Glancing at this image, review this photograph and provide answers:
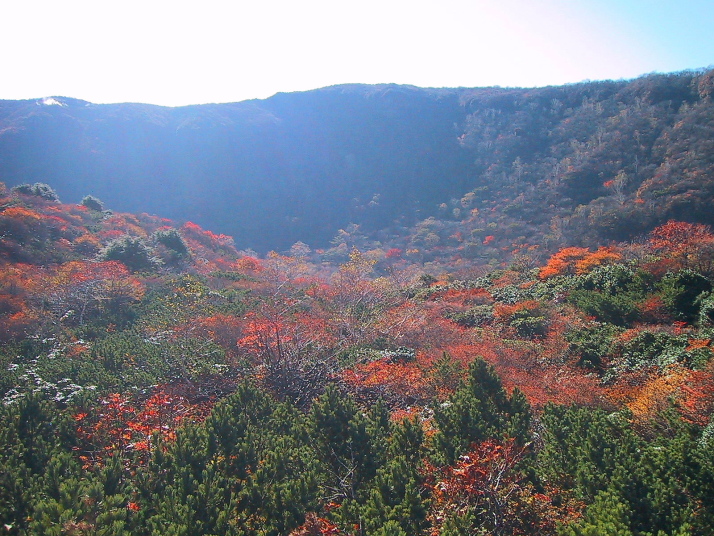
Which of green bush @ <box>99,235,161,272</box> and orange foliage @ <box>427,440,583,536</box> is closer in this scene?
orange foliage @ <box>427,440,583,536</box>

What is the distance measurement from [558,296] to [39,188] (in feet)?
130

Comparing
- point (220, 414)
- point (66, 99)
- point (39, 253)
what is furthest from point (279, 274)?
point (66, 99)

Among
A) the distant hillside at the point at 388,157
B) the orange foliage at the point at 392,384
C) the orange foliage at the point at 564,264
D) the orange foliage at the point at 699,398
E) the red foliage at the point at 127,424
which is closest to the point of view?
the orange foliage at the point at 699,398

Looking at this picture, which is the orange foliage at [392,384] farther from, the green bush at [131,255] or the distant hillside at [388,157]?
the distant hillside at [388,157]

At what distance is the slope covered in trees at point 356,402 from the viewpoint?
Answer: 5305 millimetres

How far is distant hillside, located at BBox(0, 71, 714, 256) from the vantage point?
46781mm

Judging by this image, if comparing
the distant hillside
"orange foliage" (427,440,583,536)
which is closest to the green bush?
"orange foliage" (427,440,583,536)

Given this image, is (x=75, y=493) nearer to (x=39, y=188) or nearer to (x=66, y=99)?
(x=39, y=188)

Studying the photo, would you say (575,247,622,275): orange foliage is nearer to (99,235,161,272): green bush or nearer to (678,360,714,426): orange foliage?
(678,360,714,426): orange foliage

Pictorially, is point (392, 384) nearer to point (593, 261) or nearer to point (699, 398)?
point (699, 398)

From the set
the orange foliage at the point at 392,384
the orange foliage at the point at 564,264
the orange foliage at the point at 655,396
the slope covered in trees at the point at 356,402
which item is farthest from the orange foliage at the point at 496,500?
the orange foliage at the point at 564,264

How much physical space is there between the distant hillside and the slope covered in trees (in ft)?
78.1

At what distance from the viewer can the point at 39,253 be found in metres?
22.8

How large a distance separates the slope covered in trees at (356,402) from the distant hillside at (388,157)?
23.8 m
